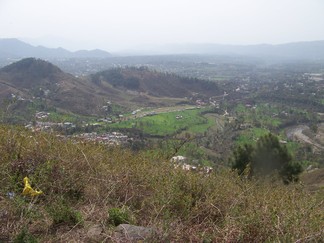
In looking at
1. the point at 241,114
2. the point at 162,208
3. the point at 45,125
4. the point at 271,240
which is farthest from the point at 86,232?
the point at 241,114

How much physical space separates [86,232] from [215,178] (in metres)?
2.24

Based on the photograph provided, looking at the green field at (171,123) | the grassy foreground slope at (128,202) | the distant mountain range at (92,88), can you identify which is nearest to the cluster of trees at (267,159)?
the grassy foreground slope at (128,202)

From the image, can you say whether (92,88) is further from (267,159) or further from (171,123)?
(267,159)

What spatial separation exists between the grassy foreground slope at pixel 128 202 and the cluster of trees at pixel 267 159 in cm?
974

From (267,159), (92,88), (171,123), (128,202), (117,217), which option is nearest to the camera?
(117,217)

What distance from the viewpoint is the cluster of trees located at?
1477 centimetres

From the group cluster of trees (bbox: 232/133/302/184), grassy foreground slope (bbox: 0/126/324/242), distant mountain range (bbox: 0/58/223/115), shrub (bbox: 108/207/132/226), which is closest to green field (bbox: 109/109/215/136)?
distant mountain range (bbox: 0/58/223/115)

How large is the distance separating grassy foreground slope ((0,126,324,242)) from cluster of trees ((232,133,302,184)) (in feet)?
31.9

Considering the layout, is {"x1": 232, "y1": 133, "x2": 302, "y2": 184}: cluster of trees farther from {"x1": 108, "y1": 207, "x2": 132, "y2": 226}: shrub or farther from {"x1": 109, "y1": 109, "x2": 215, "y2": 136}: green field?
{"x1": 109, "y1": 109, "x2": 215, "y2": 136}: green field

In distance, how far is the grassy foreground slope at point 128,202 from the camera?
3.18 m

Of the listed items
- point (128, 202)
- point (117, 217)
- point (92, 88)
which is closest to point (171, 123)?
point (92, 88)

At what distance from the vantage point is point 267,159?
15.1 metres

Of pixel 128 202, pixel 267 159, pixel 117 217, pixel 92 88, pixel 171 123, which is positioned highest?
pixel 117 217

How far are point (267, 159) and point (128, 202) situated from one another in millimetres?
12137
